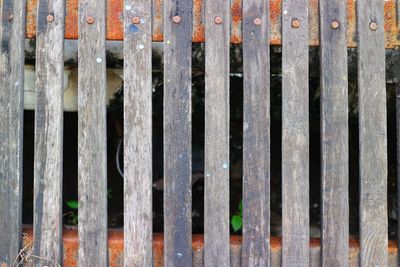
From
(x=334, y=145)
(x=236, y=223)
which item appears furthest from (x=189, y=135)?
(x=236, y=223)

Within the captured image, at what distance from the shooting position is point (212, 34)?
2.31 metres

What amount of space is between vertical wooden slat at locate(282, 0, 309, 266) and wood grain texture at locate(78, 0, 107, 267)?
0.85m

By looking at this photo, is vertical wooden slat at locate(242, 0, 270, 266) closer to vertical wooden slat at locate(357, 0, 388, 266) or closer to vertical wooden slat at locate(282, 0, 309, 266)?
vertical wooden slat at locate(282, 0, 309, 266)

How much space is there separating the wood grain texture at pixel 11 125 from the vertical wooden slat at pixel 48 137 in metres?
0.09

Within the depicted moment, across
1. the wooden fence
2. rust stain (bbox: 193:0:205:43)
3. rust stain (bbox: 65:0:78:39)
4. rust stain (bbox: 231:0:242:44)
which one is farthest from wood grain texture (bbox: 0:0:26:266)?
rust stain (bbox: 231:0:242:44)

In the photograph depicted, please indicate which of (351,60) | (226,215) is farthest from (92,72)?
(351,60)

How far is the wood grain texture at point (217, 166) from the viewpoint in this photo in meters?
2.26

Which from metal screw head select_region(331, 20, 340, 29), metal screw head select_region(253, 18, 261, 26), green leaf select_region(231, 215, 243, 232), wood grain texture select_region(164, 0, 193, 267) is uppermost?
metal screw head select_region(253, 18, 261, 26)

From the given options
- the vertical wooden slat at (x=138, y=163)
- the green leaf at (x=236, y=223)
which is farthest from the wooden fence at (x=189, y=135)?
the green leaf at (x=236, y=223)

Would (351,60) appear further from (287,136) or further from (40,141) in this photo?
(40,141)

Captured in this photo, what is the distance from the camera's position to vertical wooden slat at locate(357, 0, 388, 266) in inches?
90.1

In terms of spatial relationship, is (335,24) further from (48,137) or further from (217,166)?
(48,137)

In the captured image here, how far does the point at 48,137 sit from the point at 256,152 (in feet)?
3.23

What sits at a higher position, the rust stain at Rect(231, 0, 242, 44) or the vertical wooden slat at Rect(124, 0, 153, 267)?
the rust stain at Rect(231, 0, 242, 44)
